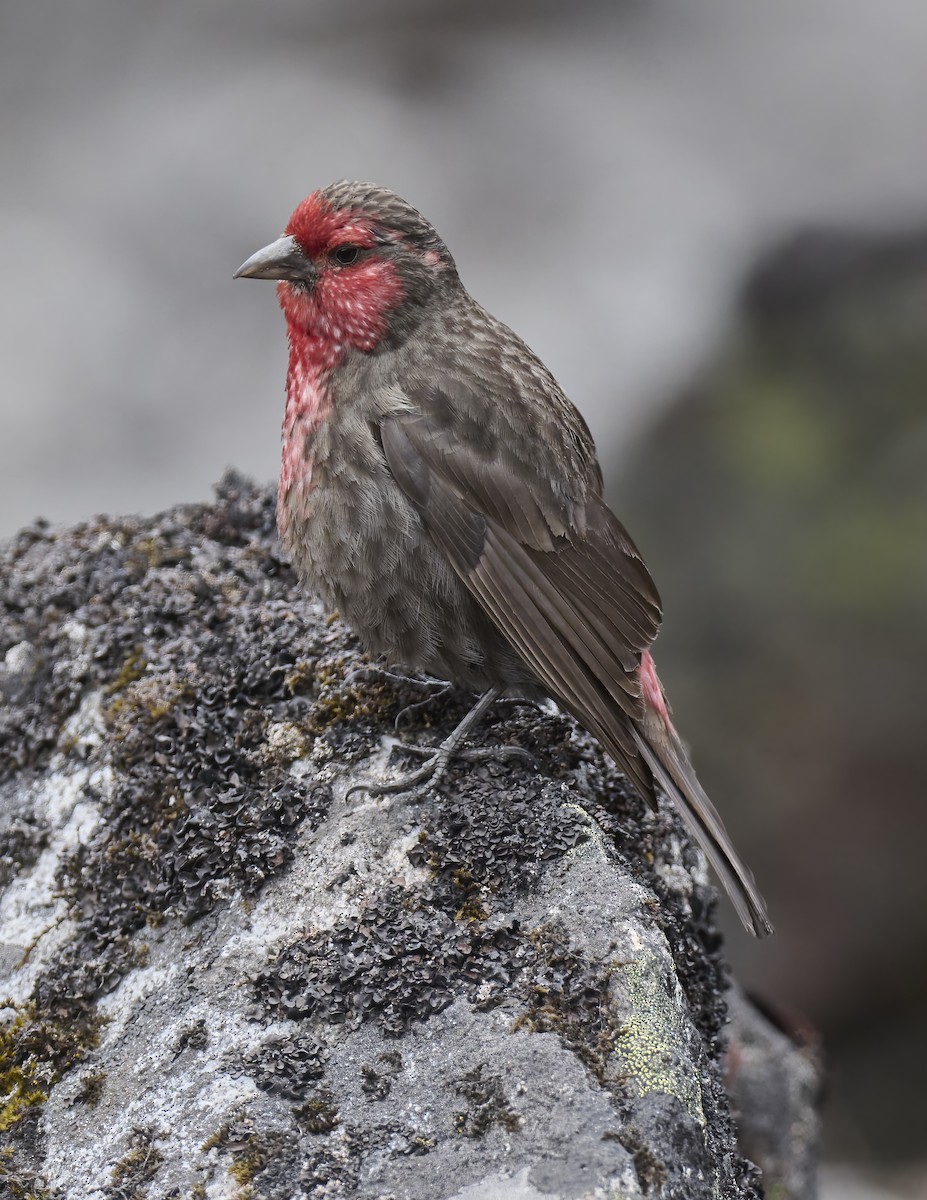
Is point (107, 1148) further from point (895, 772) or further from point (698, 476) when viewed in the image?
point (698, 476)

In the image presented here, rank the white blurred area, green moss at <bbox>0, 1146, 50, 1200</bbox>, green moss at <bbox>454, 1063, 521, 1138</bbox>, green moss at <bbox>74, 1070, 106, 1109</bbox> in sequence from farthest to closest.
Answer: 1. the white blurred area
2. green moss at <bbox>74, 1070, 106, 1109</bbox>
3. green moss at <bbox>0, 1146, 50, 1200</bbox>
4. green moss at <bbox>454, 1063, 521, 1138</bbox>

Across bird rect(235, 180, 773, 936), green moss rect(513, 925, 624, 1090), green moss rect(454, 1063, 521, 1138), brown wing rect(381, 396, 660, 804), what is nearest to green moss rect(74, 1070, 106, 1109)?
green moss rect(454, 1063, 521, 1138)

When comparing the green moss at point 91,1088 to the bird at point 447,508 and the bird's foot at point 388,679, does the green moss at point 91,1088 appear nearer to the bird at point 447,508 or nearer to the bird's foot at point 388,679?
the bird at point 447,508

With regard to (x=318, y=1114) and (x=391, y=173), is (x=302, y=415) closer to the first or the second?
(x=318, y=1114)

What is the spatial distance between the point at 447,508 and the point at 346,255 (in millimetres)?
896

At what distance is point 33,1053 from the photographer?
279cm

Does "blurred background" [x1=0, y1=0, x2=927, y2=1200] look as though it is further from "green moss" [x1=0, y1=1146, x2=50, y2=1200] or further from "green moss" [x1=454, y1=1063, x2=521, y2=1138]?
"green moss" [x1=0, y1=1146, x2=50, y2=1200]

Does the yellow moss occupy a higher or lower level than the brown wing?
lower

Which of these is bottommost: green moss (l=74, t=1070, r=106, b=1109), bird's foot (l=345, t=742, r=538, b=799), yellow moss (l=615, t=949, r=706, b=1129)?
yellow moss (l=615, t=949, r=706, b=1129)

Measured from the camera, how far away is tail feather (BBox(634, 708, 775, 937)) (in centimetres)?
310

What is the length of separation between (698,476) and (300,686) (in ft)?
16.1

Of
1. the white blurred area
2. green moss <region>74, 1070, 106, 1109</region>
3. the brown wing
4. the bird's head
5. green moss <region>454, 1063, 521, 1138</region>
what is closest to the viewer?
green moss <region>454, 1063, 521, 1138</region>

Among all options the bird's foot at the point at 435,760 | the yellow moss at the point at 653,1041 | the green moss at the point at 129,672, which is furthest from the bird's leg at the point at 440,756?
the green moss at the point at 129,672

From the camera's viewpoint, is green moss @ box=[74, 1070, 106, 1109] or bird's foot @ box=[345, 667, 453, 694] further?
bird's foot @ box=[345, 667, 453, 694]
